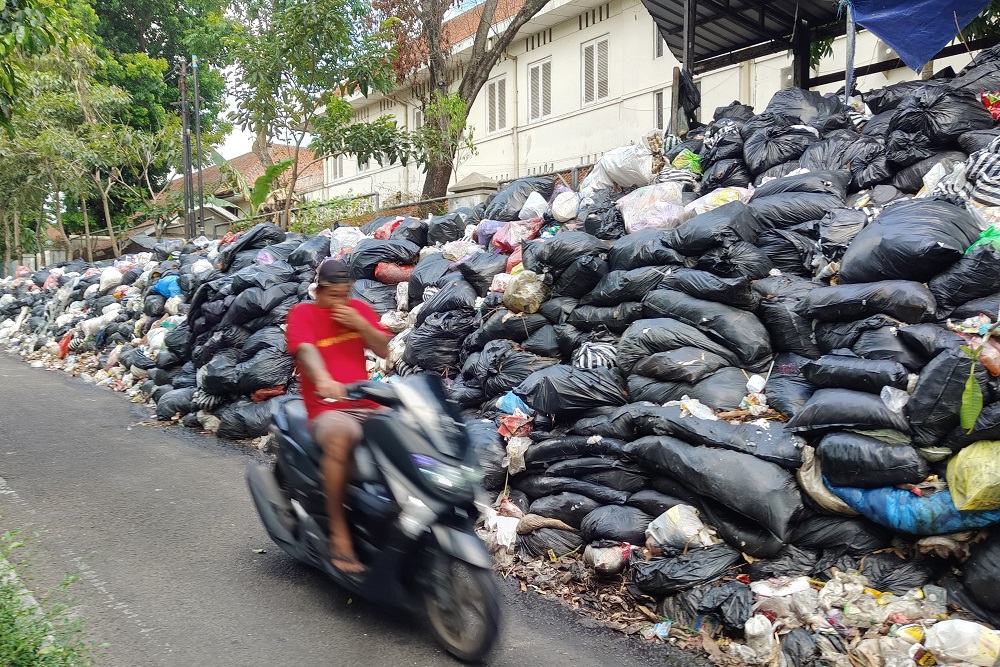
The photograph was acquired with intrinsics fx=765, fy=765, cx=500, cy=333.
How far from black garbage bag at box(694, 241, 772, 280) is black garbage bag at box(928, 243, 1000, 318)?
3.45 feet

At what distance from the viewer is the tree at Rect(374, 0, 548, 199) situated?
1330 cm

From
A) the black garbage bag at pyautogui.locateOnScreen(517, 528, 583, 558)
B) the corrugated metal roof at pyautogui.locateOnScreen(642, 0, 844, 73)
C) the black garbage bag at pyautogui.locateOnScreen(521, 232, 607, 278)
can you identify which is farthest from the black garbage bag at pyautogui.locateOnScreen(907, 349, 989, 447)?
the corrugated metal roof at pyautogui.locateOnScreen(642, 0, 844, 73)

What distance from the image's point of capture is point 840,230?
4.66 m

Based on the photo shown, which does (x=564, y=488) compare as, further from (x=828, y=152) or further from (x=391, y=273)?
(x=391, y=273)

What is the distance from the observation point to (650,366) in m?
4.46

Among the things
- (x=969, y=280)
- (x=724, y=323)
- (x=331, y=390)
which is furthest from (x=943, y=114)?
(x=331, y=390)

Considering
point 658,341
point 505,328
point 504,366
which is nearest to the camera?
point 658,341

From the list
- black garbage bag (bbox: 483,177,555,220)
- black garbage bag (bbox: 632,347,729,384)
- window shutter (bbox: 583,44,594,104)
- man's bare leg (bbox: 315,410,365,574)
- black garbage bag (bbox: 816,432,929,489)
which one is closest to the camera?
man's bare leg (bbox: 315,410,365,574)

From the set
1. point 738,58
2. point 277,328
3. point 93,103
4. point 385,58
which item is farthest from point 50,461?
point 93,103

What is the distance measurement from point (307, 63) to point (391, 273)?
561 centimetres

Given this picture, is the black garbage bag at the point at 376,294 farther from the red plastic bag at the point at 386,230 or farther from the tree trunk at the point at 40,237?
the tree trunk at the point at 40,237

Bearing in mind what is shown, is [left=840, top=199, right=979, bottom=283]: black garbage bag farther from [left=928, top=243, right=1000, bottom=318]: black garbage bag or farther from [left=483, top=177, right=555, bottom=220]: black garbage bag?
[left=483, top=177, right=555, bottom=220]: black garbage bag

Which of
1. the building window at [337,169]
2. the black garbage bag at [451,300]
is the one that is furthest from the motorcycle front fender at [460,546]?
the building window at [337,169]

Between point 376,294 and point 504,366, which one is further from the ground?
point 376,294
